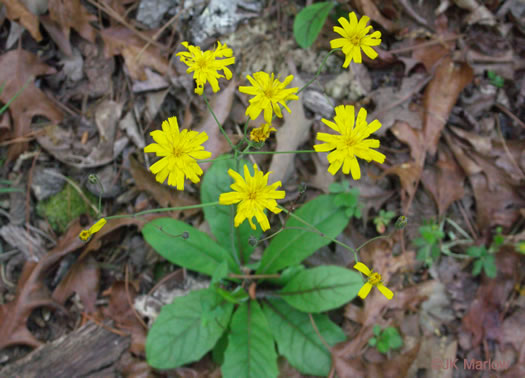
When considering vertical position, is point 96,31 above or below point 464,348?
above

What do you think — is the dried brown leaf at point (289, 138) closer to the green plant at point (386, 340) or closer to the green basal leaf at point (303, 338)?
the green basal leaf at point (303, 338)

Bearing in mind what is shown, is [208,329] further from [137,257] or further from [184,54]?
[184,54]

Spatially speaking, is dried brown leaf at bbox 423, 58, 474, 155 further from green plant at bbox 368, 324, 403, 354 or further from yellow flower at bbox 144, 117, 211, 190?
yellow flower at bbox 144, 117, 211, 190

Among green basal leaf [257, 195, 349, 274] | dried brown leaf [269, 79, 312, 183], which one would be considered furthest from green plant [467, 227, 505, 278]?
dried brown leaf [269, 79, 312, 183]

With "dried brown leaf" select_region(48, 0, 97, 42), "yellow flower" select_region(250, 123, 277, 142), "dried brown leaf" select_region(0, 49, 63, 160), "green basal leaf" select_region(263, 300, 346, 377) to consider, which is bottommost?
"green basal leaf" select_region(263, 300, 346, 377)

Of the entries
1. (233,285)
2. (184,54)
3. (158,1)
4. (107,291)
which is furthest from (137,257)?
(158,1)

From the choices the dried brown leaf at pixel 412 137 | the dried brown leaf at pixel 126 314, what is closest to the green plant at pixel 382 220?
the dried brown leaf at pixel 412 137

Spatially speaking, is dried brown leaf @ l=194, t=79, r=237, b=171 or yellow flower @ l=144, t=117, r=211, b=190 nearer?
yellow flower @ l=144, t=117, r=211, b=190
